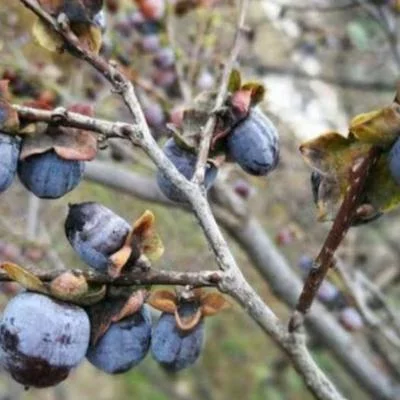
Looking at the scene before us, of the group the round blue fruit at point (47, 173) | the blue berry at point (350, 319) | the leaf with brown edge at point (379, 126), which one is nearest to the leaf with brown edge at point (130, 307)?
the round blue fruit at point (47, 173)

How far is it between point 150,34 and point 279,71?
1132 millimetres

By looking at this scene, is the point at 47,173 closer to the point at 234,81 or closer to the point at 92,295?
the point at 92,295

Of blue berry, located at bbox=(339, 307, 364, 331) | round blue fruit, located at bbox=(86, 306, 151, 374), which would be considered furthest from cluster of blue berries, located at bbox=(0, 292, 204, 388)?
blue berry, located at bbox=(339, 307, 364, 331)

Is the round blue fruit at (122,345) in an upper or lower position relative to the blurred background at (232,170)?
upper

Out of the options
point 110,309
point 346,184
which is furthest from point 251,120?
point 110,309

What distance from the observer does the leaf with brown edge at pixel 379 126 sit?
0.88m

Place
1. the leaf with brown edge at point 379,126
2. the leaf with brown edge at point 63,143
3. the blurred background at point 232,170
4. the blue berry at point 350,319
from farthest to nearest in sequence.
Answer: the blue berry at point 350,319 → the blurred background at point 232,170 → the leaf with brown edge at point 63,143 → the leaf with brown edge at point 379,126

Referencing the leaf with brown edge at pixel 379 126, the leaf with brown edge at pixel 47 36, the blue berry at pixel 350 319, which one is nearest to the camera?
the leaf with brown edge at pixel 379 126

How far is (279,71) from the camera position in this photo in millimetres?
3410

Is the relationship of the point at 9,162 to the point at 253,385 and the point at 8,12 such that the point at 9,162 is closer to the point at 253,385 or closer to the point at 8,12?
the point at 8,12

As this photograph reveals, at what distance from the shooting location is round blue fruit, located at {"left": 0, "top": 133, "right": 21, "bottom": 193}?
953 mm

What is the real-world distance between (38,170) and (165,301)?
0.21m

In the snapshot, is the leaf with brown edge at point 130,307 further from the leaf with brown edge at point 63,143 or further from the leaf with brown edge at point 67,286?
the leaf with brown edge at point 63,143

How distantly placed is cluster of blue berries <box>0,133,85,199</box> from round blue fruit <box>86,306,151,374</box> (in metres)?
0.17
